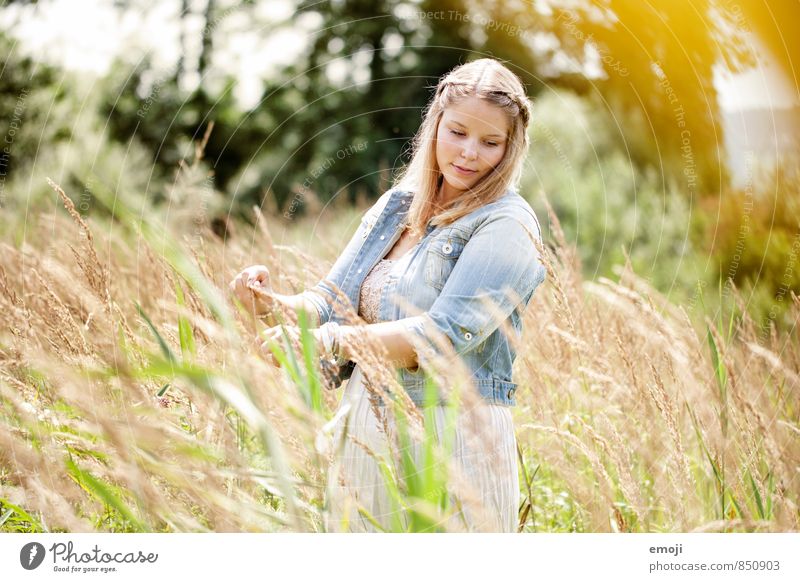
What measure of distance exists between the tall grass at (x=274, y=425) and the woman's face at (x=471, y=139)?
36cm

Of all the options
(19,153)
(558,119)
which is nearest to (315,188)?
(558,119)

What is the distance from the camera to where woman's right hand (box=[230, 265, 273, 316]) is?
169cm

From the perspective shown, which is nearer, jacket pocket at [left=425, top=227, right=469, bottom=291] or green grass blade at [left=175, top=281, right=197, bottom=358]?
green grass blade at [left=175, top=281, right=197, bottom=358]

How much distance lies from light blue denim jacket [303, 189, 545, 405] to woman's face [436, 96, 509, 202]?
9cm

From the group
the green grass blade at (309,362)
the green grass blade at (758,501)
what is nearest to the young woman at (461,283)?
the green grass blade at (309,362)

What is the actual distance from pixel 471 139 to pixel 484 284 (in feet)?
1.17

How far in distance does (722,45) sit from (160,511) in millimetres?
2013

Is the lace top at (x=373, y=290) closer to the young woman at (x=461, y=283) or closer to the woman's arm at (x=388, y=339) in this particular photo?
the young woman at (x=461, y=283)

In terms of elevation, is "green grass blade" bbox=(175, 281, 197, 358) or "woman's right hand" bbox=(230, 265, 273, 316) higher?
"woman's right hand" bbox=(230, 265, 273, 316)

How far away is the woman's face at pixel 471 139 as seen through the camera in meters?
1.71
